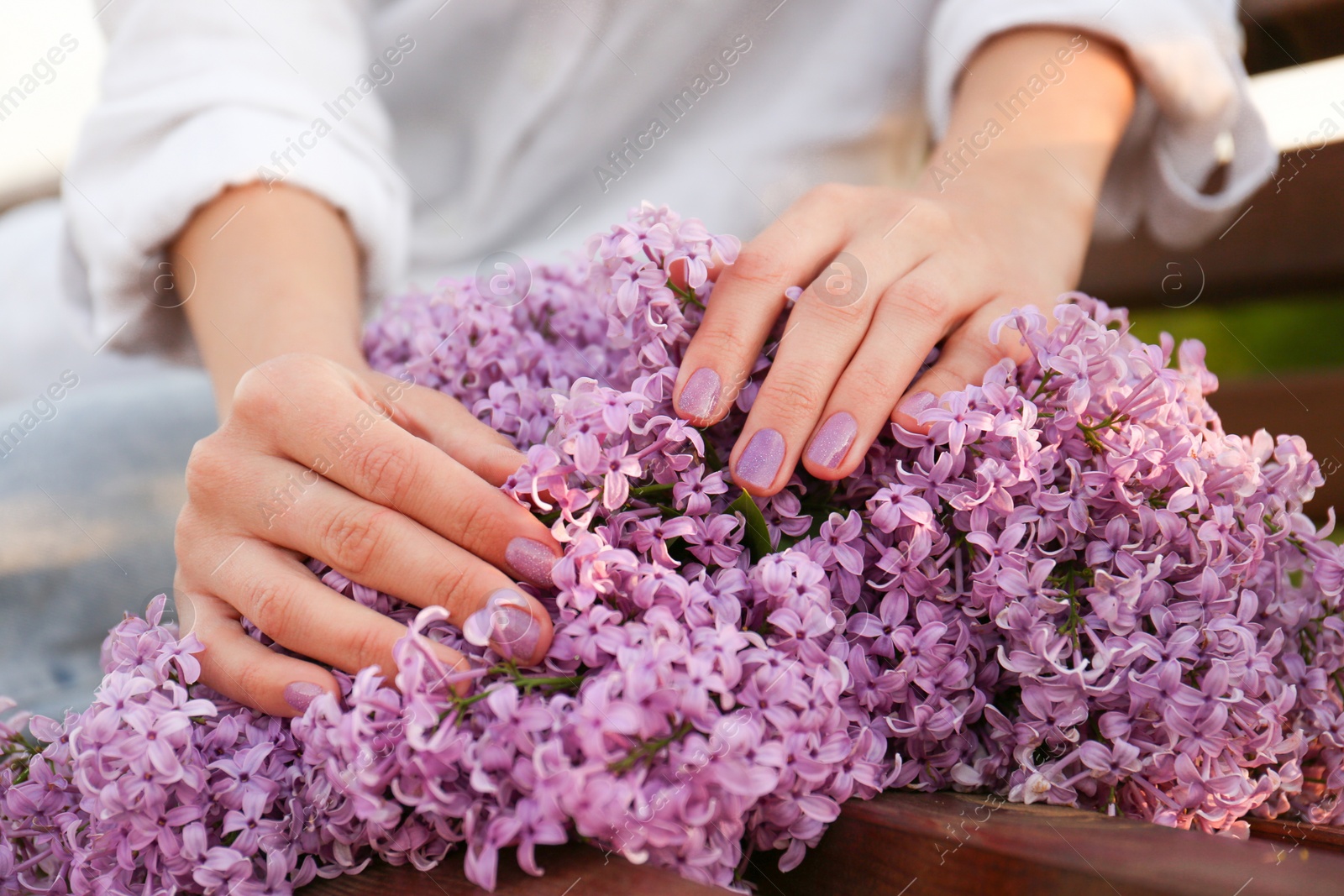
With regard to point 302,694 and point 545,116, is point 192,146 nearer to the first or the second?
point 545,116

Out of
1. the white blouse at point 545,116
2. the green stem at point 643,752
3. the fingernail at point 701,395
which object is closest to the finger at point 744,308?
the fingernail at point 701,395

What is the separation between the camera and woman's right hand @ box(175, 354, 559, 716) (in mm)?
740

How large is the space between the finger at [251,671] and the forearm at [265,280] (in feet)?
1.36

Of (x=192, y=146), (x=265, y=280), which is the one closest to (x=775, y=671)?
(x=265, y=280)

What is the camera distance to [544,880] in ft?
2.13

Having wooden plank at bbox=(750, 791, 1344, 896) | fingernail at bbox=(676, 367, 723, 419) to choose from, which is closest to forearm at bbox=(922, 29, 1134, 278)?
fingernail at bbox=(676, 367, 723, 419)

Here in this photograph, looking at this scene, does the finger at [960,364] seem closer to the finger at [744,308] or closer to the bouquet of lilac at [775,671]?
the bouquet of lilac at [775,671]

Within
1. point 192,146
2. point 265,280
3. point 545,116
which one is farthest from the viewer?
point 545,116

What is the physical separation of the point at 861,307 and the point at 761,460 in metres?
0.21

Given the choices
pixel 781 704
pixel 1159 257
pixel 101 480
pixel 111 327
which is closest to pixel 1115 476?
pixel 781 704

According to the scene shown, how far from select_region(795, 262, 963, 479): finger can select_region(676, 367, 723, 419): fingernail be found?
99 mm

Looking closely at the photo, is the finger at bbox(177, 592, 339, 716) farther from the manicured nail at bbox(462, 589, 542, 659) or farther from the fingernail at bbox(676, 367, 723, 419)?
the fingernail at bbox(676, 367, 723, 419)

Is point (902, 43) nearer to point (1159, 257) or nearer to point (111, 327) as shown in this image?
point (1159, 257)

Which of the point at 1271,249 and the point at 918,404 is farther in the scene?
the point at 1271,249
